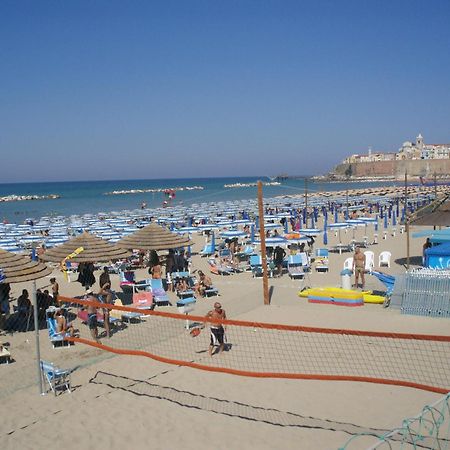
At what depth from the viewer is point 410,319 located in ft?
31.0

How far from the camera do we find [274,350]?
7980 millimetres

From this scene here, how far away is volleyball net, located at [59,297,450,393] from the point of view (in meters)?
6.71

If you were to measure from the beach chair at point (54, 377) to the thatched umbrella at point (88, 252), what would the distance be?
14.8 feet

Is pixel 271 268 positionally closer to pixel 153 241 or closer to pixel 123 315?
pixel 153 241

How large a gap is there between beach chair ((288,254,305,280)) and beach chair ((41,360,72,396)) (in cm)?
805

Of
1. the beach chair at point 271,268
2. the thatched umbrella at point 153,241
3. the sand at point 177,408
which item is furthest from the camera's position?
the beach chair at point 271,268

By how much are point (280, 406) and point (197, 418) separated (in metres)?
0.97

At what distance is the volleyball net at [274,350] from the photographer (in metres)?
6.71

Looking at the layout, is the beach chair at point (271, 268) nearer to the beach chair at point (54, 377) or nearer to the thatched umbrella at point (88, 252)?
the thatched umbrella at point (88, 252)

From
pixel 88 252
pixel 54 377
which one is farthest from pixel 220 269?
pixel 54 377

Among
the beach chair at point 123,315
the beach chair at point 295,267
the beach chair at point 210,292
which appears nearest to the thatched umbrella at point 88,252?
the beach chair at point 123,315

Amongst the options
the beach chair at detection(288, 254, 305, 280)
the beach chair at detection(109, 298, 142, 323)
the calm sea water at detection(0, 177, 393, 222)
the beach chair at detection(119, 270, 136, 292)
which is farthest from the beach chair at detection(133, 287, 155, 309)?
the calm sea water at detection(0, 177, 393, 222)

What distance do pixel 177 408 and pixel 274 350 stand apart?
2.36m

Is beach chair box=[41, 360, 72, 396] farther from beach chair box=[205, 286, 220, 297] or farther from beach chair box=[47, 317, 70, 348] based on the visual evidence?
beach chair box=[205, 286, 220, 297]
